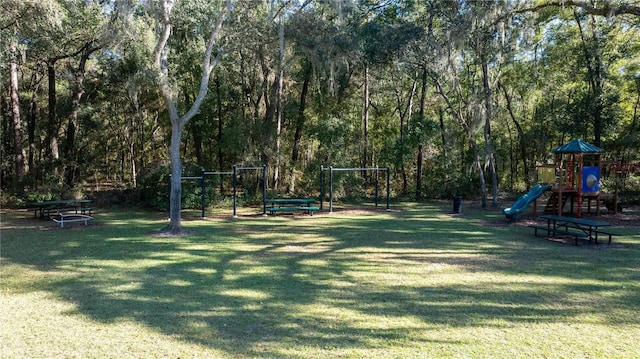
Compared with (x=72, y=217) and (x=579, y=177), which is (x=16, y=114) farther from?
(x=579, y=177)

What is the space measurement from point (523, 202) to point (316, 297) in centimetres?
1060

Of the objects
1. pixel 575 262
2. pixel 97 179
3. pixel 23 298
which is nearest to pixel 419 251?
pixel 575 262

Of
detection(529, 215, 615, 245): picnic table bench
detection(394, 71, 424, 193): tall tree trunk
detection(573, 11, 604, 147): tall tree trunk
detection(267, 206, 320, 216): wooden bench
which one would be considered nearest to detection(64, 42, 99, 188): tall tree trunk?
detection(267, 206, 320, 216): wooden bench

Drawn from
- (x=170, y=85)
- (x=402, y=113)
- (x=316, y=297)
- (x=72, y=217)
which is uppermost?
(x=402, y=113)

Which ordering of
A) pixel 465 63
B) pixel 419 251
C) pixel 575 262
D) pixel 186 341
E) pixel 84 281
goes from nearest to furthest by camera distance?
pixel 186 341, pixel 84 281, pixel 575 262, pixel 419 251, pixel 465 63

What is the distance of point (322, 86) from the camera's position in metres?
20.9

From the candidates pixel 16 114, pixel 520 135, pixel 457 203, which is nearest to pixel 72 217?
pixel 16 114

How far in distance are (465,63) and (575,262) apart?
57.5ft

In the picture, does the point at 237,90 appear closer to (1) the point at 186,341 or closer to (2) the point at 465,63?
(2) the point at 465,63

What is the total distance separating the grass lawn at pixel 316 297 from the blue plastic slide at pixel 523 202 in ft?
10.2

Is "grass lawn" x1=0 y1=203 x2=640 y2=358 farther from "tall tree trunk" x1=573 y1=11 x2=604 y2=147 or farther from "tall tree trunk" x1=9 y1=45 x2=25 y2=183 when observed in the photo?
"tall tree trunk" x1=573 y1=11 x2=604 y2=147

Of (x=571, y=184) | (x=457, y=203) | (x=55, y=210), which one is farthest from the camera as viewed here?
(x=457, y=203)

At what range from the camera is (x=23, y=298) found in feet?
16.4

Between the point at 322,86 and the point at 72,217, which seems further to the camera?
the point at 322,86
